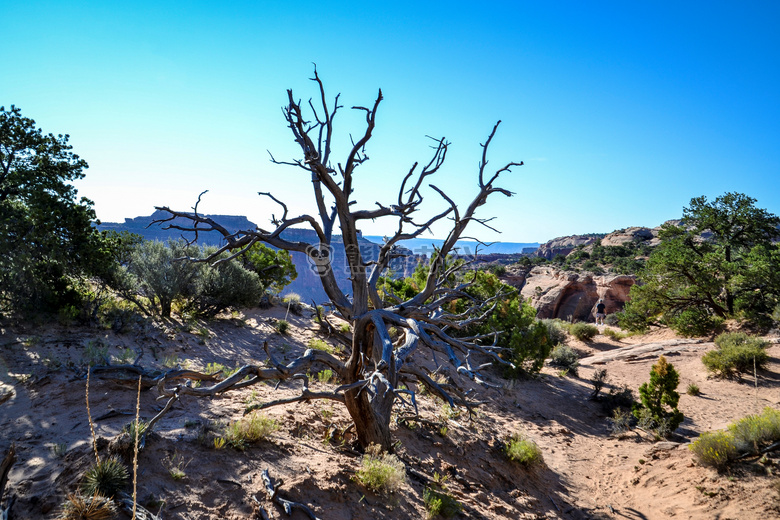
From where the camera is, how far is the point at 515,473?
21.7ft

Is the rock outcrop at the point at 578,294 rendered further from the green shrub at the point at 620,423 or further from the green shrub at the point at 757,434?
the green shrub at the point at 757,434

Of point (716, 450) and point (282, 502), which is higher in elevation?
point (282, 502)

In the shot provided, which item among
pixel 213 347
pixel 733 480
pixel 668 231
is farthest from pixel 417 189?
pixel 668 231

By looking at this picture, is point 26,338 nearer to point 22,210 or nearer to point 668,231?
point 22,210

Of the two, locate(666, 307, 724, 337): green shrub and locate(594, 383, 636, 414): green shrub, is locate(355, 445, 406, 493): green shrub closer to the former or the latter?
locate(594, 383, 636, 414): green shrub

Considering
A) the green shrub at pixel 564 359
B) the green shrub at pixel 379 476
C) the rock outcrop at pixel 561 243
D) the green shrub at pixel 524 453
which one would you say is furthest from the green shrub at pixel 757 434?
the rock outcrop at pixel 561 243

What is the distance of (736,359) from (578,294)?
2417cm

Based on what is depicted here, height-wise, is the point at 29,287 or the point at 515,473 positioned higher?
the point at 29,287

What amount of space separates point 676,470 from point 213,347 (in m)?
9.94

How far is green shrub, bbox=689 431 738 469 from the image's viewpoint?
5613 millimetres

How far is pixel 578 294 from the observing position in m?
34.9

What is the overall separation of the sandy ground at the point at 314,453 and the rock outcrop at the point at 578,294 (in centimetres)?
2432

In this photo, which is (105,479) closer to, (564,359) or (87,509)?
(87,509)

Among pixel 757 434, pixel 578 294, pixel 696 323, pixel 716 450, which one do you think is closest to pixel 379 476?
pixel 716 450
